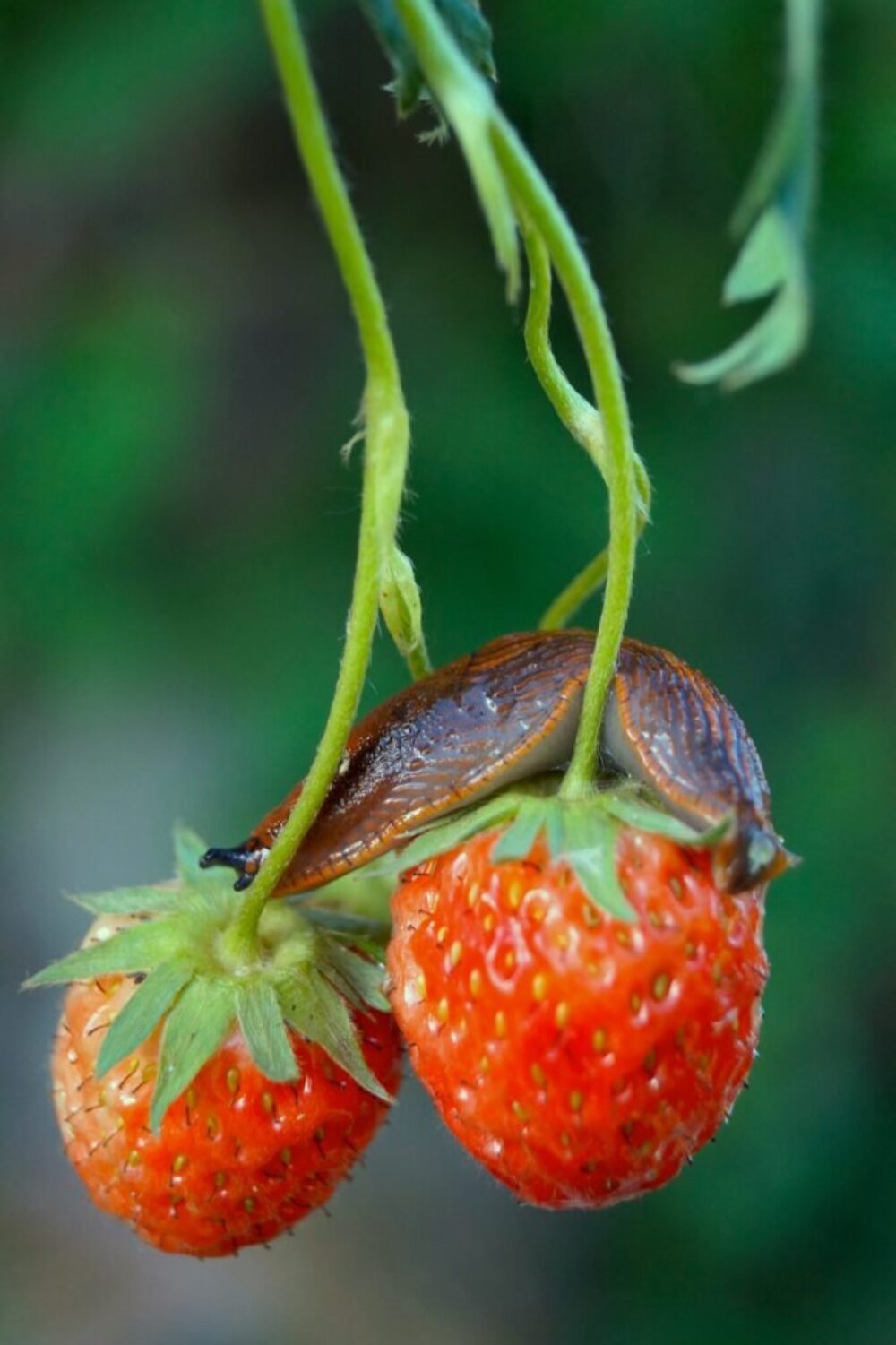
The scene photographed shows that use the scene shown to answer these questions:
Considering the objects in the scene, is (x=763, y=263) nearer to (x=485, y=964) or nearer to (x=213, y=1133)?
(x=485, y=964)

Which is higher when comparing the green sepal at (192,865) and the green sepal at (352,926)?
the green sepal at (192,865)

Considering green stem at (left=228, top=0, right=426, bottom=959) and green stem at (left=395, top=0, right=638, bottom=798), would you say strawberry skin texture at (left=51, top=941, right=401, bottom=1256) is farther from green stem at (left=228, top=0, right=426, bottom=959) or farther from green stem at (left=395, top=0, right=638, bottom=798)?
green stem at (left=395, top=0, right=638, bottom=798)

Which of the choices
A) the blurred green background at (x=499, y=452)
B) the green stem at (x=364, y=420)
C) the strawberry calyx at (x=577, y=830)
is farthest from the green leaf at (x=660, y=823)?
the blurred green background at (x=499, y=452)

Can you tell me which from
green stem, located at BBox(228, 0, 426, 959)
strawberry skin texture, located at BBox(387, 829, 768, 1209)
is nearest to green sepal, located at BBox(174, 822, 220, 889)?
green stem, located at BBox(228, 0, 426, 959)

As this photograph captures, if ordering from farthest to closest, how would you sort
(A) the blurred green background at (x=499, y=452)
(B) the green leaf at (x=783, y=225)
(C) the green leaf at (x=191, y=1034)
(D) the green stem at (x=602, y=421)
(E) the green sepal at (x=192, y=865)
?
(A) the blurred green background at (x=499, y=452) < (E) the green sepal at (x=192, y=865) < (C) the green leaf at (x=191, y=1034) < (D) the green stem at (x=602, y=421) < (B) the green leaf at (x=783, y=225)

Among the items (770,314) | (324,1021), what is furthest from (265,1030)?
(770,314)

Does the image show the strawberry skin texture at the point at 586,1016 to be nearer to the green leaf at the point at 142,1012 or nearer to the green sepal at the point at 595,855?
the green sepal at the point at 595,855
